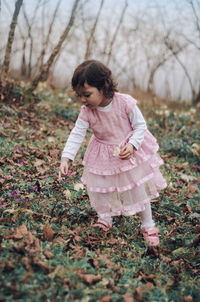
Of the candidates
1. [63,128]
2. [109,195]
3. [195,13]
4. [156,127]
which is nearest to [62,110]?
[63,128]

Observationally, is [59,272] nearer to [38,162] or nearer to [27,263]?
[27,263]

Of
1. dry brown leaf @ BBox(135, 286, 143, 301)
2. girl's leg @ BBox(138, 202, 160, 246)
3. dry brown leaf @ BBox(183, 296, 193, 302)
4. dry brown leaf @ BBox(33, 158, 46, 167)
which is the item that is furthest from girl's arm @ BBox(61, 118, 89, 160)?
dry brown leaf @ BBox(33, 158, 46, 167)

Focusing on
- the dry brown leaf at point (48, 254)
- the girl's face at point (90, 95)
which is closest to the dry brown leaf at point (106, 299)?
the dry brown leaf at point (48, 254)

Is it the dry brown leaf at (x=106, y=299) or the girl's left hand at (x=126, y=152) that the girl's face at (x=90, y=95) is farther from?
the dry brown leaf at (x=106, y=299)

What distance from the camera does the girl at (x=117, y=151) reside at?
108 inches

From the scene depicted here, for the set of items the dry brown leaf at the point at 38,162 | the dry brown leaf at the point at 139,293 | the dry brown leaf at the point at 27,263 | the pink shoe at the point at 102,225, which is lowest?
the dry brown leaf at the point at 38,162

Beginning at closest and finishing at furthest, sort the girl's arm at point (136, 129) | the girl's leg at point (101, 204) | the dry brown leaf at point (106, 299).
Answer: the dry brown leaf at point (106, 299), the girl's arm at point (136, 129), the girl's leg at point (101, 204)

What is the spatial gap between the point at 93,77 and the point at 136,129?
0.50 meters

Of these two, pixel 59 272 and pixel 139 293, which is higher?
pixel 59 272

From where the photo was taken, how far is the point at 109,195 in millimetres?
2988

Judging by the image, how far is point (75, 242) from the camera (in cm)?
270

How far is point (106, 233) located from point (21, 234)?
2.52 ft

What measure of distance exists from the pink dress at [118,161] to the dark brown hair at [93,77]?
15cm

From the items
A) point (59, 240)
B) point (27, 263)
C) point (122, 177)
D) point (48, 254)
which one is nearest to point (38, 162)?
point (122, 177)
